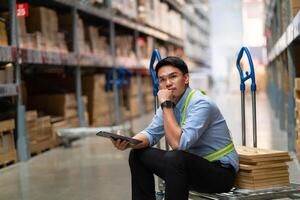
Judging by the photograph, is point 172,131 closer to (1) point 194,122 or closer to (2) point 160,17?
(1) point 194,122

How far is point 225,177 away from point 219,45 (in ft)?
75.6

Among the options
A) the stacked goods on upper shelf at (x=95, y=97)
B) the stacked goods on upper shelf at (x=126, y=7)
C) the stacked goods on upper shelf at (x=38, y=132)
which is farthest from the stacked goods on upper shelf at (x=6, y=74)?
the stacked goods on upper shelf at (x=126, y=7)

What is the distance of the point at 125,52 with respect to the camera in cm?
995

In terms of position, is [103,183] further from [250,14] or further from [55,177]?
[250,14]

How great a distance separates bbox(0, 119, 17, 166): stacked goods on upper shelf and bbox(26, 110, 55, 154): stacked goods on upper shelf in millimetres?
410

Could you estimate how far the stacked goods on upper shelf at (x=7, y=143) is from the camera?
504cm

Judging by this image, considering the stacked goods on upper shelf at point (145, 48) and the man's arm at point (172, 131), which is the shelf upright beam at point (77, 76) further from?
the man's arm at point (172, 131)

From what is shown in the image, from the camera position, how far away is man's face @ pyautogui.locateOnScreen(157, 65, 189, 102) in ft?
8.98

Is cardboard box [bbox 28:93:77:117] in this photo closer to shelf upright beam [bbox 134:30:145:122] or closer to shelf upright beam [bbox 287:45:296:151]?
shelf upright beam [bbox 287:45:296:151]

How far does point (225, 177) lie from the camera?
8.84ft

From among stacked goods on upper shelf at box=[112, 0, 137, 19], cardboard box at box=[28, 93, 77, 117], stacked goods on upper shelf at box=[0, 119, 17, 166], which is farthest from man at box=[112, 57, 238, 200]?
stacked goods on upper shelf at box=[112, 0, 137, 19]

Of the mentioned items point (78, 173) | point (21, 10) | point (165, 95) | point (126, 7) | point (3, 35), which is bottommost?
point (78, 173)

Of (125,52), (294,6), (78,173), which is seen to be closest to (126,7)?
(125,52)

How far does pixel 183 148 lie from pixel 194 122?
16 centimetres
